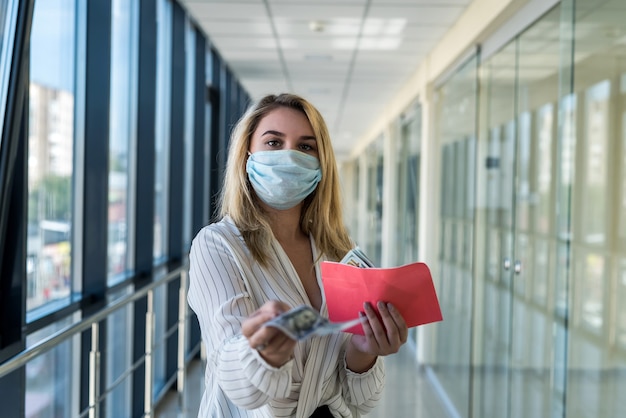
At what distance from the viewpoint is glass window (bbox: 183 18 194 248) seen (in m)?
5.32

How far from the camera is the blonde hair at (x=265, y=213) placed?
139cm

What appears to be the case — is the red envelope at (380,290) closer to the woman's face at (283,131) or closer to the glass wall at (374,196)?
the woman's face at (283,131)

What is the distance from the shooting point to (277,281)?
1.33m

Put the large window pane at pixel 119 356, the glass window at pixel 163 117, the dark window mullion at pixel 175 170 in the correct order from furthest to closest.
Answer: the dark window mullion at pixel 175 170
the glass window at pixel 163 117
the large window pane at pixel 119 356

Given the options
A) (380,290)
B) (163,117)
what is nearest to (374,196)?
(163,117)

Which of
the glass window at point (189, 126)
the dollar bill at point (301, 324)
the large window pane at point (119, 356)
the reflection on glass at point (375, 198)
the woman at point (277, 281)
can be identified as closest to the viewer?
the dollar bill at point (301, 324)

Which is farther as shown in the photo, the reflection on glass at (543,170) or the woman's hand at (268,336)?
the reflection on glass at (543,170)

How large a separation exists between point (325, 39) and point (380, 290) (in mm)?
4300

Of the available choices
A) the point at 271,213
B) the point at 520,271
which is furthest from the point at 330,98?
the point at 271,213

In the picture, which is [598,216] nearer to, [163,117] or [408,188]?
[163,117]

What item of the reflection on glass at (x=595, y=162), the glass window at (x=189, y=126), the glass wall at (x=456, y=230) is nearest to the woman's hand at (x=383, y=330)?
the reflection on glass at (x=595, y=162)

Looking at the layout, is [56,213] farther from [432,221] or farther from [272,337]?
[432,221]

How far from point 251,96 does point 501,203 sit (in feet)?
20.3

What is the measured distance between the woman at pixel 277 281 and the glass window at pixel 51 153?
126 centimetres
